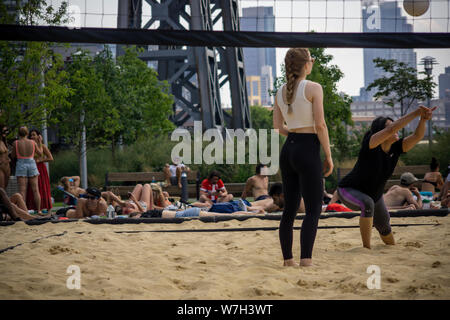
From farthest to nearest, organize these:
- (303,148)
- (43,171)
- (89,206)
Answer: (43,171) → (89,206) → (303,148)

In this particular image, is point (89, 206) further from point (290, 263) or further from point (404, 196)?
point (290, 263)

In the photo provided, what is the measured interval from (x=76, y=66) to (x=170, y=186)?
9.56 m

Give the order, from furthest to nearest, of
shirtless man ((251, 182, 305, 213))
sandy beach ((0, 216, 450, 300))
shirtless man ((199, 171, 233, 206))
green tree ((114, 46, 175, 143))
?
green tree ((114, 46, 175, 143))
shirtless man ((199, 171, 233, 206))
shirtless man ((251, 182, 305, 213))
sandy beach ((0, 216, 450, 300))

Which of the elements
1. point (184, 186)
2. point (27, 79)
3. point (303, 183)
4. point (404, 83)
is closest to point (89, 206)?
point (184, 186)

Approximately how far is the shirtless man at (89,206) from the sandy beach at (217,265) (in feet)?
7.42

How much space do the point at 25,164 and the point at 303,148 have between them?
7952mm

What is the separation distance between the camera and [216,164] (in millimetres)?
17922

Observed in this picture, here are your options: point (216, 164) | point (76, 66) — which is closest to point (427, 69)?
point (216, 164)

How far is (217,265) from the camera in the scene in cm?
482

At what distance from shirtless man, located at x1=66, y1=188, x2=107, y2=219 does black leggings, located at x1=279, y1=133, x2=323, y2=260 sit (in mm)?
5604

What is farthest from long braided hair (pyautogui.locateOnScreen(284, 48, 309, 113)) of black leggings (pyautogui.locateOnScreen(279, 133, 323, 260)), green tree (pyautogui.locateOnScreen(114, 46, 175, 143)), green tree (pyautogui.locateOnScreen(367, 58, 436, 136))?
green tree (pyautogui.locateOnScreen(367, 58, 436, 136))

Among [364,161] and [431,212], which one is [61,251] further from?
[431,212]

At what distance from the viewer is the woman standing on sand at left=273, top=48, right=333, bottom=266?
4.44m

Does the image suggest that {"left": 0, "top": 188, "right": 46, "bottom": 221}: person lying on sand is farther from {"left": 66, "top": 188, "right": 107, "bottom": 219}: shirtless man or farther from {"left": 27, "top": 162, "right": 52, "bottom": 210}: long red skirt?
{"left": 27, "top": 162, "right": 52, "bottom": 210}: long red skirt
